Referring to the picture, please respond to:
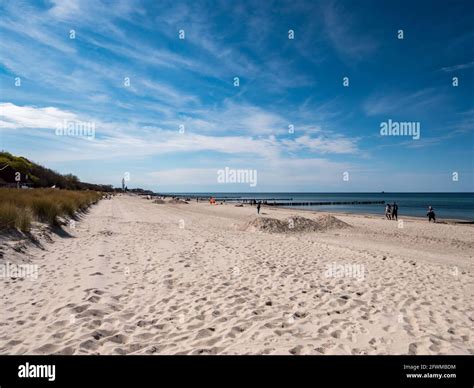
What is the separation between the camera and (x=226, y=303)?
5.51m

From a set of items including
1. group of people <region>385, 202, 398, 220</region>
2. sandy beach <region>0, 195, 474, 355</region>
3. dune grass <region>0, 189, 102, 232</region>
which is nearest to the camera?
sandy beach <region>0, 195, 474, 355</region>

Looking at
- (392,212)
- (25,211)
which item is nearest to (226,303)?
(25,211)

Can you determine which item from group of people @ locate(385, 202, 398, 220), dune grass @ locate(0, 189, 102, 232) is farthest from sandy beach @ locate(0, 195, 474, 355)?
group of people @ locate(385, 202, 398, 220)

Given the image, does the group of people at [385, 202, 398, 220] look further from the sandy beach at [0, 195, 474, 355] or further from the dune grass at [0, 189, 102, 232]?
the dune grass at [0, 189, 102, 232]

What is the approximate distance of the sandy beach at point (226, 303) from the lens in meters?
4.00

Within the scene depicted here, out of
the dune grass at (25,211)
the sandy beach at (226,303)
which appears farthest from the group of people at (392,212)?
the dune grass at (25,211)

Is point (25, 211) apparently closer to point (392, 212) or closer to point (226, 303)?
point (226, 303)

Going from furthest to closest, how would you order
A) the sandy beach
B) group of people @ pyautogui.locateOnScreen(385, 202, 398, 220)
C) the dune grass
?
group of people @ pyautogui.locateOnScreen(385, 202, 398, 220)
the dune grass
the sandy beach

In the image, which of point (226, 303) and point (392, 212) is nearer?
point (226, 303)

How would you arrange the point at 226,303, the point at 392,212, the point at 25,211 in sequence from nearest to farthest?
the point at 226,303, the point at 25,211, the point at 392,212

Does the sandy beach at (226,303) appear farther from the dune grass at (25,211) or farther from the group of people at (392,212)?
the group of people at (392,212)

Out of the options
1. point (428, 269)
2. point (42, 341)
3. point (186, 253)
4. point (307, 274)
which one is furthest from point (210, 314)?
point (428, 269)

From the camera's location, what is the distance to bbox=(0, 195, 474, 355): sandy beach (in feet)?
13.1

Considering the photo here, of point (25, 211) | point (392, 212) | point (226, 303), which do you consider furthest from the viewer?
point (392, 212)
